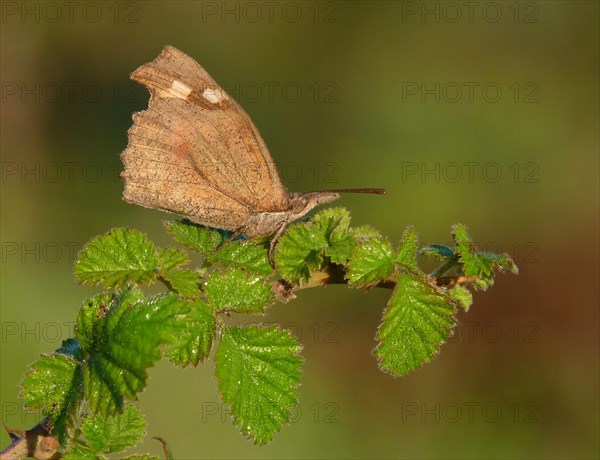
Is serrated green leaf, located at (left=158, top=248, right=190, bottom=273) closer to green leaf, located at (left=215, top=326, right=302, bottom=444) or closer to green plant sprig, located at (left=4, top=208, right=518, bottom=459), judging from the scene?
green plant sprig, located at (left=4, top=208, right=518, bottom=459)

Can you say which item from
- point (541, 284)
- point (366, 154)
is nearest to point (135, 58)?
point (366, 154)

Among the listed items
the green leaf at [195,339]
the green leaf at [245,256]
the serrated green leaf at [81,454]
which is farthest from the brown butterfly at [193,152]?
the serrated green leaf at [81,454]

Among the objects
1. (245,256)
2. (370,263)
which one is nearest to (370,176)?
(245,256)

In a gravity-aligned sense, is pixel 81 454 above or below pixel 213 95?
below

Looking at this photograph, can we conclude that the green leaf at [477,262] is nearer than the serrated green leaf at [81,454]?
→ No

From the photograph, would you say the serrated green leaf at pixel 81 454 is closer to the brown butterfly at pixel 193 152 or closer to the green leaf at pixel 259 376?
the green leaf at pixel 259 376

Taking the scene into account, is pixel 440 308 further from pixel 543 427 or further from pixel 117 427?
pixel 543 427

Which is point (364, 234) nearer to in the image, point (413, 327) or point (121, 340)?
point (413, 327)
